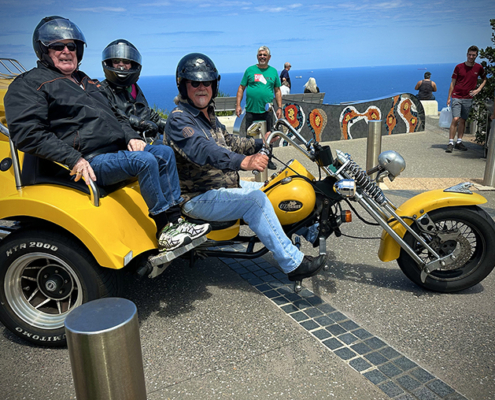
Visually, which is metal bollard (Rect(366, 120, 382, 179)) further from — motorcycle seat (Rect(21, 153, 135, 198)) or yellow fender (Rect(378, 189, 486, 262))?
motorcycle seat (Rect(21, 153, 135, 198))

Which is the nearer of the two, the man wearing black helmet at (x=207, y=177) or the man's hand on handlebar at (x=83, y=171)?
the man's hand on handlebar at (x=83, y=171)

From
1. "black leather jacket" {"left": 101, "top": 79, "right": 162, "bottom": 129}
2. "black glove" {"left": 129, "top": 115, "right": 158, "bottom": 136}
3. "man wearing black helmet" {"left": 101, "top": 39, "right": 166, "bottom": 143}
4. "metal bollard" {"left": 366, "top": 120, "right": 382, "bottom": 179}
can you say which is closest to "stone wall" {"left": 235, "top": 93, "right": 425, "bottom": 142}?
"metal bollard" {"left": 366, "top": 120, "right": 382, "bottom": 179}

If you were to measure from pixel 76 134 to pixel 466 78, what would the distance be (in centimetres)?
827

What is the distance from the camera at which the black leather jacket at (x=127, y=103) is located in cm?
470

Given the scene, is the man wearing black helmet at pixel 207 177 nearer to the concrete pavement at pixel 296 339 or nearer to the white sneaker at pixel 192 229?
the white sneaker at pixel 192 229

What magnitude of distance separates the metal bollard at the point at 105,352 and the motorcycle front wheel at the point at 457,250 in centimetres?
250

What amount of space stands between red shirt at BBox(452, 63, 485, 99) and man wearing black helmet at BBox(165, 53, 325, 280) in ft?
23.9

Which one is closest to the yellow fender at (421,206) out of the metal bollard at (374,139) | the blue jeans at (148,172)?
the blue jeans at (148,172)

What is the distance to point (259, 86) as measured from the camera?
8000 millimetres

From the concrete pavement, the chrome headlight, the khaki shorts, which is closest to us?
the concrete pavement

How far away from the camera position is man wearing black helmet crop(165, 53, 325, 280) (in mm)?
3295

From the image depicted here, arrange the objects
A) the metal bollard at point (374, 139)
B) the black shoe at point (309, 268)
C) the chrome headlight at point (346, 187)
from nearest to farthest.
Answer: the chrome headlight at point (346, 187) → the black shoe at point (309, 268) → the metal bollard at point (374, 139)

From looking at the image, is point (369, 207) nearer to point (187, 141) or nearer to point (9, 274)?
point (187, 141)

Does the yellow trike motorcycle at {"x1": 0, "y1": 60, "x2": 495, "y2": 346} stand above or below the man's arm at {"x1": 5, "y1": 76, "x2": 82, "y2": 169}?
below
